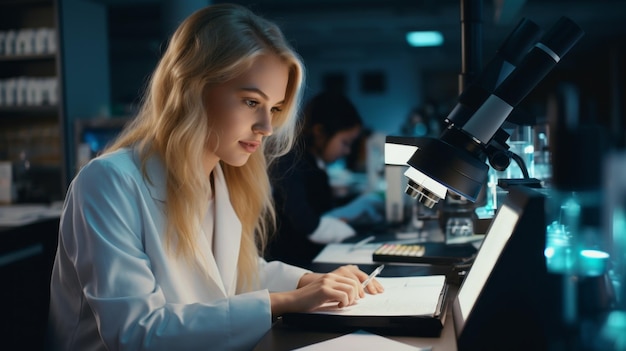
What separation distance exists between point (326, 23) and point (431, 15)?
4.49 feet

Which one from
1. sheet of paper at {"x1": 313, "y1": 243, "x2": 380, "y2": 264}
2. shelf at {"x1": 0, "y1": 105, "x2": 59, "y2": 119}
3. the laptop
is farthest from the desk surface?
shelf at {"x1": 0, "y1": 105, "x2": 59, "y2": 119}

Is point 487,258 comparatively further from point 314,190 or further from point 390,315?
point 314,190

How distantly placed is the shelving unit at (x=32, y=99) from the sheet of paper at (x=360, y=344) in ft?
13.3

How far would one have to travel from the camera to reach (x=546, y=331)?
865mm

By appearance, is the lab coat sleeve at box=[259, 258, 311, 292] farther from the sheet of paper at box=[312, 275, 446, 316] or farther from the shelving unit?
the shelving unit

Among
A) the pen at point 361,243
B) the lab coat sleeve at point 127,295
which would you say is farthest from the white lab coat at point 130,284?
the pen at point 361,243

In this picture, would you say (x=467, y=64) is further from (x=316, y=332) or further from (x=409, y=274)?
(x=316, y=332)

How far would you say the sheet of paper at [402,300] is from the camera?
1.13 m

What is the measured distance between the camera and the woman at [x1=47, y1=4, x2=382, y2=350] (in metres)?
1.12

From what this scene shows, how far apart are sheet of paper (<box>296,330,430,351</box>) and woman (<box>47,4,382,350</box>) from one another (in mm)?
110

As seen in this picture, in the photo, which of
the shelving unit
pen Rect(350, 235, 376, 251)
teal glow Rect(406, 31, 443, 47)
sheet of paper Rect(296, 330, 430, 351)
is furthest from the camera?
teal glow Rect(406, 31, 443, 47)

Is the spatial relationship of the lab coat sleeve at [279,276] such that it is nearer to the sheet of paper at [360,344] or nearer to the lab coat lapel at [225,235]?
the lab coat lapel at [225,235]

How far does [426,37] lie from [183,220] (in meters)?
8.05

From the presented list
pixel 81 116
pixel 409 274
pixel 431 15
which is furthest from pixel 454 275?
pixel 431 15
